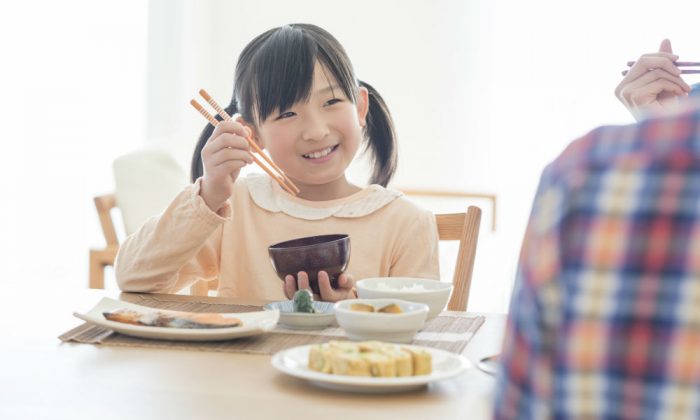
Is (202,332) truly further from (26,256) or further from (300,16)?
(300,16)

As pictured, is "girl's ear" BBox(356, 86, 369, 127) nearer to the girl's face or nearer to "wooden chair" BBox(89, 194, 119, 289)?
the girl's face

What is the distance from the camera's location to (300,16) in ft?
17.5

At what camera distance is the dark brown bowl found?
1324 mm

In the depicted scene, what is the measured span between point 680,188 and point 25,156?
4169 mm

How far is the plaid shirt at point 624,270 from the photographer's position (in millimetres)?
460

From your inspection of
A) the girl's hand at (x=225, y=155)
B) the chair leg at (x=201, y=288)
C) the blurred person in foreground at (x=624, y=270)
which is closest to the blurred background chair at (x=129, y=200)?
the chair leg at (x=201, y=288)

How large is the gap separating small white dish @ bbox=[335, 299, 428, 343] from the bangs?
2.08ft

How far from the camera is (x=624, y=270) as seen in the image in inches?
18.4

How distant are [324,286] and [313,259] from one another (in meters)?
0.05

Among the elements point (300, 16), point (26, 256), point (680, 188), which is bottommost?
point (26, 256)

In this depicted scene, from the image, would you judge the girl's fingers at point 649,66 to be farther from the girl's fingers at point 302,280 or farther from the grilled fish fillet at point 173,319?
the grilled fish fillet at point 173,319

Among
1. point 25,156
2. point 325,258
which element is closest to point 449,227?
point 325,258

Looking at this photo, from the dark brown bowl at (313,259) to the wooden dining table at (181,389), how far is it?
269 millimetres

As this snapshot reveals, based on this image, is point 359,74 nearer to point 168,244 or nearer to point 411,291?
point 168,244
